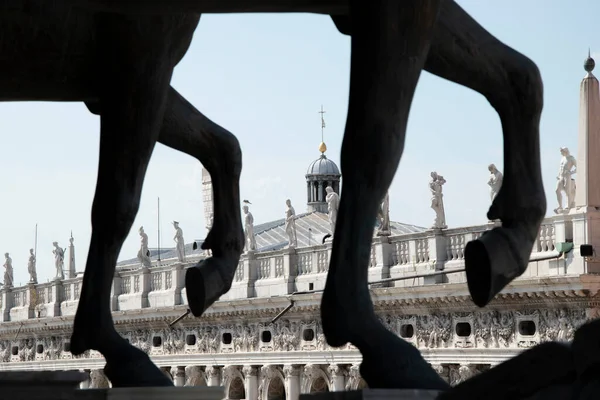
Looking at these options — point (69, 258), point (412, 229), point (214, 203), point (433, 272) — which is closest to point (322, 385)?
point (433, 272)

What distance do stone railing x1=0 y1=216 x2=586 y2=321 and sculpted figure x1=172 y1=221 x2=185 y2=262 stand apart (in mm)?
605

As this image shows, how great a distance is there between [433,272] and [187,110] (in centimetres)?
2450

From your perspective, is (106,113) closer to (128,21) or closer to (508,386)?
(128,21)

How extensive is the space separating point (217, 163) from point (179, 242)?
35.5m

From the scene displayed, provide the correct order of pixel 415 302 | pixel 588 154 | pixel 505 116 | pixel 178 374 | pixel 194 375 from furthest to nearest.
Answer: pixel 178 374 < pixel 194 375 < pixel 415 302 < pixel 588 154 < pixel 505 116

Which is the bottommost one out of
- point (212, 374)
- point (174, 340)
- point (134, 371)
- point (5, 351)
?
point (212, 374)

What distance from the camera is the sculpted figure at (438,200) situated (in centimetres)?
2769

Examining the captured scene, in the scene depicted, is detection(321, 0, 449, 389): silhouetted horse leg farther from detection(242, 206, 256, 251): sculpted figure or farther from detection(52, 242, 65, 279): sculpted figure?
detection(52, 242, 65, 279): sculpted figure

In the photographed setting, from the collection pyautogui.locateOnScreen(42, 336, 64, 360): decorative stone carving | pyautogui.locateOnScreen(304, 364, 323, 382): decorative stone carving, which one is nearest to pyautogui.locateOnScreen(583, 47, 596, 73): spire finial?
pyautogui.locateOnScreen(304, 364, 323, 382): decorative stone carving

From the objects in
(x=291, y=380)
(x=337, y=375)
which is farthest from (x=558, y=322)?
(x=291, y=380)

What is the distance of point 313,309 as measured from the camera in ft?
99.9

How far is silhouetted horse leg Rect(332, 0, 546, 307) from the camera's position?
208 centimetres

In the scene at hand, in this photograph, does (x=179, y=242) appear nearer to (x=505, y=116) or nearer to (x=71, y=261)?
(x=71, y=261)

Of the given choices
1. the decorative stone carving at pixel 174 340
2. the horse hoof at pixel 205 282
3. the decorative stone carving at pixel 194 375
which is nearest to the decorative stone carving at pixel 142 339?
the decorative stone carving at pixel 174 340
